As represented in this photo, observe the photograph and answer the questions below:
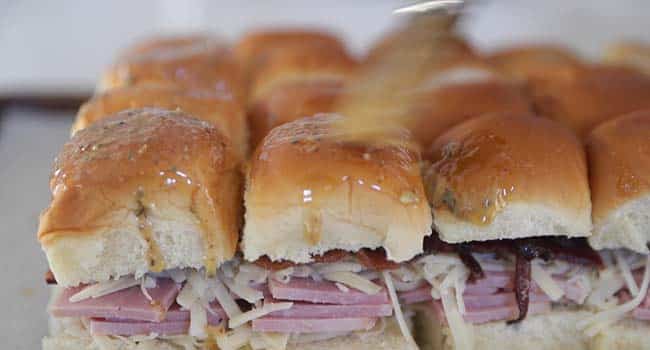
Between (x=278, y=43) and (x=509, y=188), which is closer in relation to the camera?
(x=509, y=188)

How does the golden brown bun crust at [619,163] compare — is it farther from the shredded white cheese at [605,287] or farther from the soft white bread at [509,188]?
the shredded white cheese at [605,287]

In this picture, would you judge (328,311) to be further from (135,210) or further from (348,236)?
(135,210)

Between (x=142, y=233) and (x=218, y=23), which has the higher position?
(x=218, y=23)

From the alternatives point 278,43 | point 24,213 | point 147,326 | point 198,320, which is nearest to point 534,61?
point 278,43

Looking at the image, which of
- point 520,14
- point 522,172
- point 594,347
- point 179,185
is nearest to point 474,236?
point 522,172

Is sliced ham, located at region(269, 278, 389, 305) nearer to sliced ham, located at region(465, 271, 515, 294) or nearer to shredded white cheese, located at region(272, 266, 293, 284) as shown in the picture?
shredded white cheese, located at region(272, 266, 293, 284)

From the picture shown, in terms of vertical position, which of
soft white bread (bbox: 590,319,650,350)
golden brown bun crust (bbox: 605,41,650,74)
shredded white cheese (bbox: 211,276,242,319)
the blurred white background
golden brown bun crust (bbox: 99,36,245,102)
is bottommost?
soft white bread (bbox: 590,319,650,350)

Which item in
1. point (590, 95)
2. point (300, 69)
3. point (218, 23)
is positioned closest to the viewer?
point (590, 95)

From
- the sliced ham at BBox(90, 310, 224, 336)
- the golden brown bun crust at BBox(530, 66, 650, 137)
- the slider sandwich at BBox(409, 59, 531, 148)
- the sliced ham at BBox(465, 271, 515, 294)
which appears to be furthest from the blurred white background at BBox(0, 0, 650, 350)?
the sliced ham at BBox(465, 271, 515, 294)

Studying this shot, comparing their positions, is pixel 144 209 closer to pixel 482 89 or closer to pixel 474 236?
pixel 474 236
